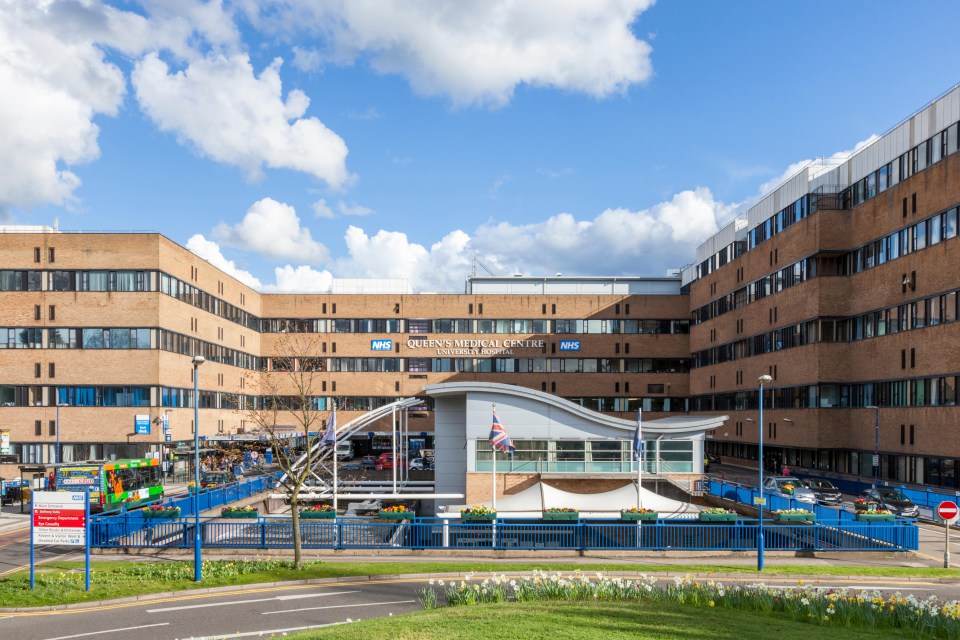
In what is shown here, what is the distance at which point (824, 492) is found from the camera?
4900cm

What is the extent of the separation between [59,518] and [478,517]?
1542 centimetres

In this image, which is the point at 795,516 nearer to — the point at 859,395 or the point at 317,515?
the point at 317,515

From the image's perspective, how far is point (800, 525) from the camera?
3100 cm

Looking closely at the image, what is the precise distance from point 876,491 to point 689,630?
36.2 metres

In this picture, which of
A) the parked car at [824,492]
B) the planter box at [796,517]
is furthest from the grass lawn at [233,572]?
the parked car at [824,492]

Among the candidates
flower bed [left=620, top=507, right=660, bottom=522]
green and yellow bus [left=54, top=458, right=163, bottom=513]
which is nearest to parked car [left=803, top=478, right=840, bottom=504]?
flower bed [left=620, top=507, right=660, bottom=522]

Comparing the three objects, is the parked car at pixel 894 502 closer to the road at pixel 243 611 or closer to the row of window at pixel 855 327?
the row of window at pixel 855 327

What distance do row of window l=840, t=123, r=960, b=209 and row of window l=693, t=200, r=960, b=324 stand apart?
3.86 meters

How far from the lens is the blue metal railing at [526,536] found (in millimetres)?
30016

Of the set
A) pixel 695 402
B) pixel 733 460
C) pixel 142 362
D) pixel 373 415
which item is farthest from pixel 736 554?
pixel 695 402

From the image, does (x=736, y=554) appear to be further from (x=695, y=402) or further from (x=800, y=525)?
(x=695, y=402)

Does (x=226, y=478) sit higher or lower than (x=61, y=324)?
lower

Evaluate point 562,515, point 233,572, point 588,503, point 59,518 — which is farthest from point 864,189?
point 59,518

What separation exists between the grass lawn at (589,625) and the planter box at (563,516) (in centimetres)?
1539
